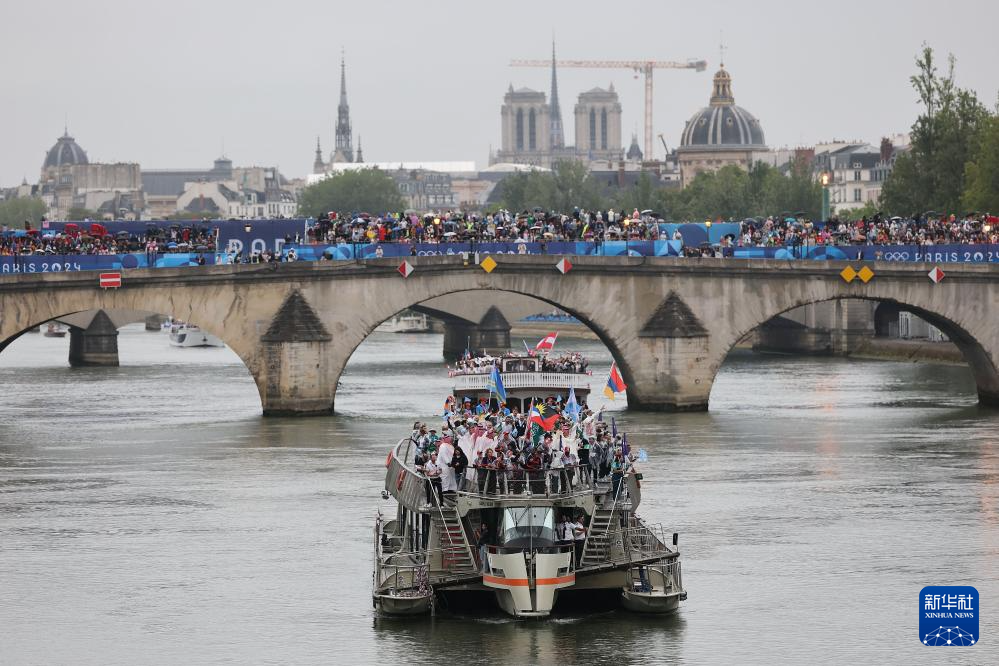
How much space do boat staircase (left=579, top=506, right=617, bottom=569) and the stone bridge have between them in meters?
34.1

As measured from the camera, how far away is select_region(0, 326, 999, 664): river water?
43531 mm

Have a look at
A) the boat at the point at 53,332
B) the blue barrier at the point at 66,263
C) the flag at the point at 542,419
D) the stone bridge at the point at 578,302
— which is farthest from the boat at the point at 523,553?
the boat at the point at 53,332

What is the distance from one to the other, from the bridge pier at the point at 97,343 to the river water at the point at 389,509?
2713 cm

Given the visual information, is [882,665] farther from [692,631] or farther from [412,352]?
[412,352]

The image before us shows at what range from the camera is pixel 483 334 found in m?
123

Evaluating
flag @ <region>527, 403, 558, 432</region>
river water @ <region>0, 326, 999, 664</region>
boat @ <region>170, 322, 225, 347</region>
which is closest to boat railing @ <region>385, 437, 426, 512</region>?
river water @ <region>0, 326, 999, 664</region>

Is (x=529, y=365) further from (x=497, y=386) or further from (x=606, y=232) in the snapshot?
(x=606, y=232)

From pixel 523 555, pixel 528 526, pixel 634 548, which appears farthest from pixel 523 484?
pixel 634 548

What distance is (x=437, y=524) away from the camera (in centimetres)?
4631

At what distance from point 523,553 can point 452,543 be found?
2.44m

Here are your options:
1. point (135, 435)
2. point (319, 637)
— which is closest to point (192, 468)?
point (135, 435)

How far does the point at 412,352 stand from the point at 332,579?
270 feet

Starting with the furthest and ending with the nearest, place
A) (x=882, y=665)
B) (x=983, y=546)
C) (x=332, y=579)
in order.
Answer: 1. (x=983, y=546)
2. (x=332, y=579)
3. (x=882, y=665)

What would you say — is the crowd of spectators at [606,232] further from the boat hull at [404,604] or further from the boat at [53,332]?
the boat at [53,332]
